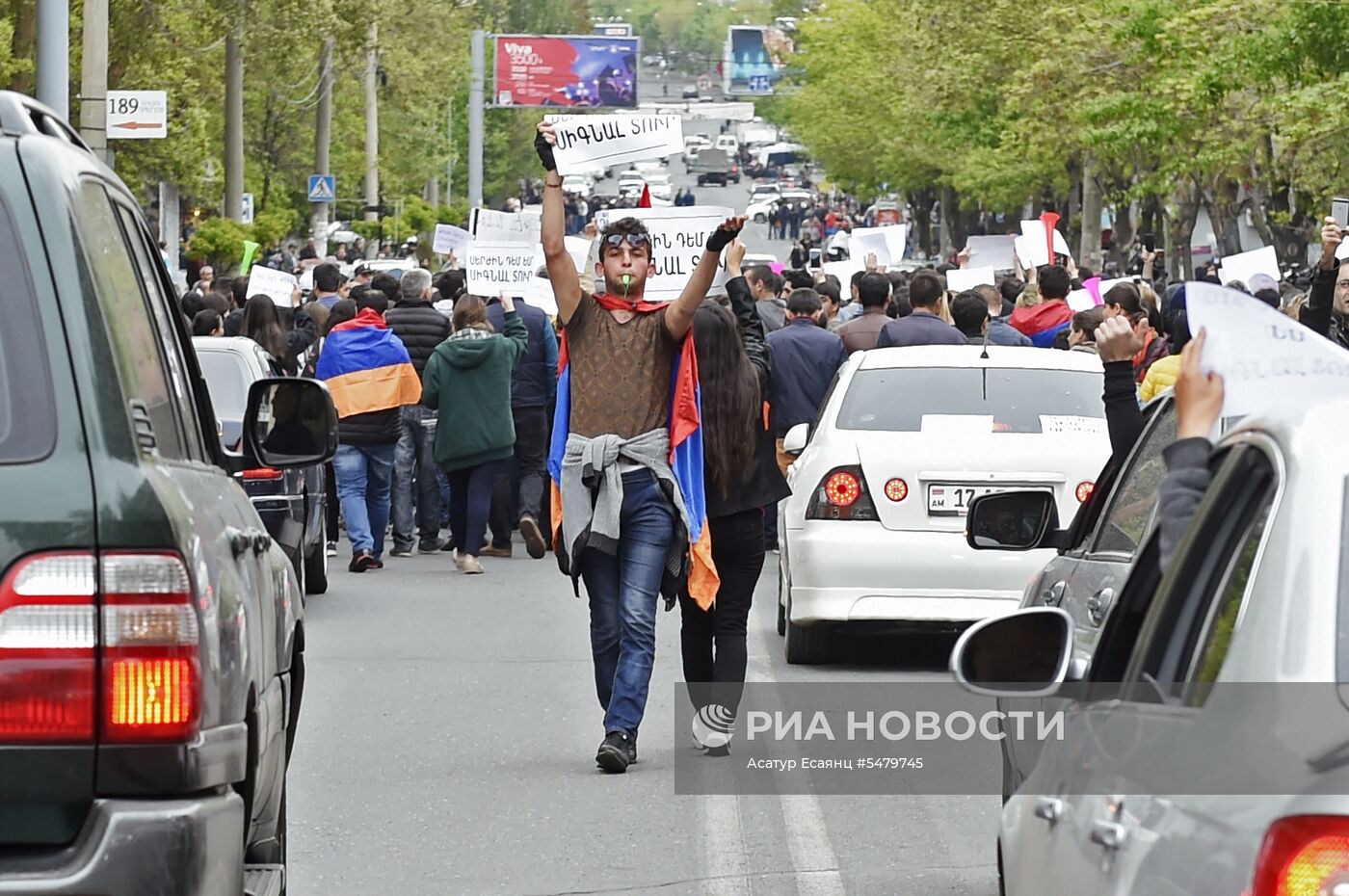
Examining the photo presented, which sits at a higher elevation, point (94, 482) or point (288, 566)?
point (94, 482)

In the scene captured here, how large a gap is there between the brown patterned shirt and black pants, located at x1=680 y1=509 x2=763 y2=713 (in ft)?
2.31

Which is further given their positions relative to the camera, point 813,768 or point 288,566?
point 813,768

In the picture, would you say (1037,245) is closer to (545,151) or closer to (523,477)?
(523,477)

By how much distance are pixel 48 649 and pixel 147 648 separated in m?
0.15

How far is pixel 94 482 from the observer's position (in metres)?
3.68

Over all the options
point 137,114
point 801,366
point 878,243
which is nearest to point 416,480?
point 801,366

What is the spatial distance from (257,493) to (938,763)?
5.29m

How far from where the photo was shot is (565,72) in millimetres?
77938

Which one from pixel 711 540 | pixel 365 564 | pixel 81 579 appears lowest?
pixel 365 564

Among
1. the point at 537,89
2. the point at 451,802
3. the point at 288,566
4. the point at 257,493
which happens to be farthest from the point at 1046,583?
the point at 537,89

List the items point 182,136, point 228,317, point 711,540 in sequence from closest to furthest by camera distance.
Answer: point 711,540
point 228,317
point 182,136

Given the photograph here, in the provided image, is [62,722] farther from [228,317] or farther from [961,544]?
[228,317]

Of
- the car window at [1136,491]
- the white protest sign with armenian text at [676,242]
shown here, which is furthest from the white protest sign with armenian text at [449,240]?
the car window at [1136,491]

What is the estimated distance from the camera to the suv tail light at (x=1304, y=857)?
2.65 meters
